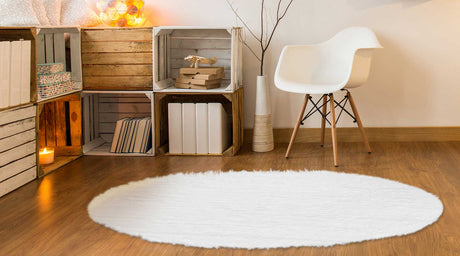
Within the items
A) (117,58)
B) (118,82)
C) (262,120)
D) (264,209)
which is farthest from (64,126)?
(264,209)

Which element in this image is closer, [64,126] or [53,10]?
[53,10]

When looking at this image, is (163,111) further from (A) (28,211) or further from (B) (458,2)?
(B) (458,2)

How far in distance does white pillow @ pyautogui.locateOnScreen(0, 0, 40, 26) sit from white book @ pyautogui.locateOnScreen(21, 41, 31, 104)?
8.4 inches

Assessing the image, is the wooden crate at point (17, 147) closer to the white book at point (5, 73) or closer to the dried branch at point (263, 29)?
the white book at point (5, 73)

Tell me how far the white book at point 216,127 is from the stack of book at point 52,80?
93 cm

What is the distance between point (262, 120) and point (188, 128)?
52 centimetres

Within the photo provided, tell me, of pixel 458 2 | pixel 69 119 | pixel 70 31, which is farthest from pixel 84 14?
pixel 458 2

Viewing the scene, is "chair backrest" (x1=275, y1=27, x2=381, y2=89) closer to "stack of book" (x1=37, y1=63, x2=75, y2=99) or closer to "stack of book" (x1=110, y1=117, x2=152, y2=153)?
"stack of book" (x1=110, y1=117, x2=152, y2=153)

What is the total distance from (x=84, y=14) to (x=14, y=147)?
1.27m

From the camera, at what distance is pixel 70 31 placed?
3.77 m

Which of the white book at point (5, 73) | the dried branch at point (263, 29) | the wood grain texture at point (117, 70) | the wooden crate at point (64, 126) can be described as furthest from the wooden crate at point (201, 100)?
the white book at point (5, 73)

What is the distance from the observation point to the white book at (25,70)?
303cm

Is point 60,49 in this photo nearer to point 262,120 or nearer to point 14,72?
point 14,72

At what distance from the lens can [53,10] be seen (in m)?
3.68
